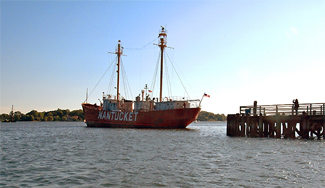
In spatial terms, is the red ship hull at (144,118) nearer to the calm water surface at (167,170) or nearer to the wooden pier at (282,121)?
the wooden pier at (282,121)

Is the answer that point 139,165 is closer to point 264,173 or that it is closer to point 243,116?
point 264,173

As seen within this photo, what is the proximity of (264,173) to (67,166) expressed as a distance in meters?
9.42

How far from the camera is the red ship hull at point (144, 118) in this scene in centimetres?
4697

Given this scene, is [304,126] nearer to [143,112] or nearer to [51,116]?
[143,112]

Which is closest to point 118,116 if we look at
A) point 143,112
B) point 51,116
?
point 143,112

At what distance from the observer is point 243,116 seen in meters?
29.9

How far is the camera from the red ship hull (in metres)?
47.0

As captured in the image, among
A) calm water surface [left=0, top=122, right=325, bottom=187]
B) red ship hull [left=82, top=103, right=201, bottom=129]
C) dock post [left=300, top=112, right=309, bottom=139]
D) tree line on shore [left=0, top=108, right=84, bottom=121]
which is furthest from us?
tree line on shore [left=0, top=108, right=84, bottom=121]

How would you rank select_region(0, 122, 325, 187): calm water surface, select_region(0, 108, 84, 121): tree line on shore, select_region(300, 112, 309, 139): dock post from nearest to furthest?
select_region(0, 122, 325, 187): calm water surface, select_region(300, 112, 309, 139): dock post, select_region(0, 108, 84, 121): tree line on shore

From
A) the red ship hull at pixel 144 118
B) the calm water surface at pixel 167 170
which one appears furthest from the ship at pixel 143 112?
the calm water surface at pixel 167 170

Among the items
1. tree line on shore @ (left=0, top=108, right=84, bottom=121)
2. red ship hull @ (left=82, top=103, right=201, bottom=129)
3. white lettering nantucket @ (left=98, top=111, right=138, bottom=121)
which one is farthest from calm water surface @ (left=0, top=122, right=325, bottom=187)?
tree line on shore @ (left=0, top=108, right=84, bottom=121)

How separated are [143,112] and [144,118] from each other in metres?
1.12

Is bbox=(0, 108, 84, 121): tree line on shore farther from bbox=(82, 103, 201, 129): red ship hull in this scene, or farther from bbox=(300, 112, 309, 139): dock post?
bbox=(300, 112, 309, 139): dock post

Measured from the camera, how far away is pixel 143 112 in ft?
164
